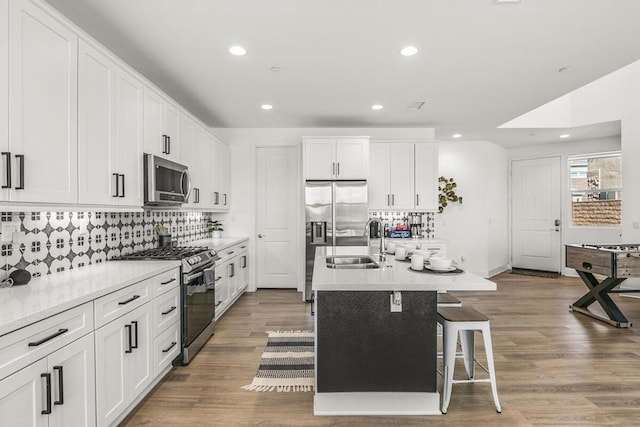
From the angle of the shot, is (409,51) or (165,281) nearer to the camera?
(165,281)

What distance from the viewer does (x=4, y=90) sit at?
1.65 m

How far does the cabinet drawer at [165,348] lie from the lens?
2.59m

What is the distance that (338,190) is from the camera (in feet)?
16.9

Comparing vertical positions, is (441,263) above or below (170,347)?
above

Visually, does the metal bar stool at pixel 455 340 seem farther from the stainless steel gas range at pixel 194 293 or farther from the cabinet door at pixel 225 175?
the cabinet door at pixel 225 175

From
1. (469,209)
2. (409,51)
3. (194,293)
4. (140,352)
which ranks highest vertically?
(409,51)

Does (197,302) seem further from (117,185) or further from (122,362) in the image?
(117,185)

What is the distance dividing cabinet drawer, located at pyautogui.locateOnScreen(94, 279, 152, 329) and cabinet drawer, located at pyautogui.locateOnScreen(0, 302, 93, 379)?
0.08m

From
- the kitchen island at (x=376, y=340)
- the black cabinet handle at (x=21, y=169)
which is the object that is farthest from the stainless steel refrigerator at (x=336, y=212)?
the black cabinet handle at (x=21, y=169)

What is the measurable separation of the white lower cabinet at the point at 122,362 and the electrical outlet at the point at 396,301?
162cm

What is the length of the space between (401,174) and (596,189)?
13.3 feet

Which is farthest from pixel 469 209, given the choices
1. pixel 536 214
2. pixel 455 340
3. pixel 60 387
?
pixel 60 387

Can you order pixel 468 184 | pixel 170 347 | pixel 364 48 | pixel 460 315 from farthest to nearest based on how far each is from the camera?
1. pixel 468 184
2. pixel 364 48
3. pixel 170 347
4. pixel 460 315

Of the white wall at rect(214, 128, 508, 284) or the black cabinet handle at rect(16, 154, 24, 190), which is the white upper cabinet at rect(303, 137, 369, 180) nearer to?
the white wall at rect(214, 128, 508, 284)
